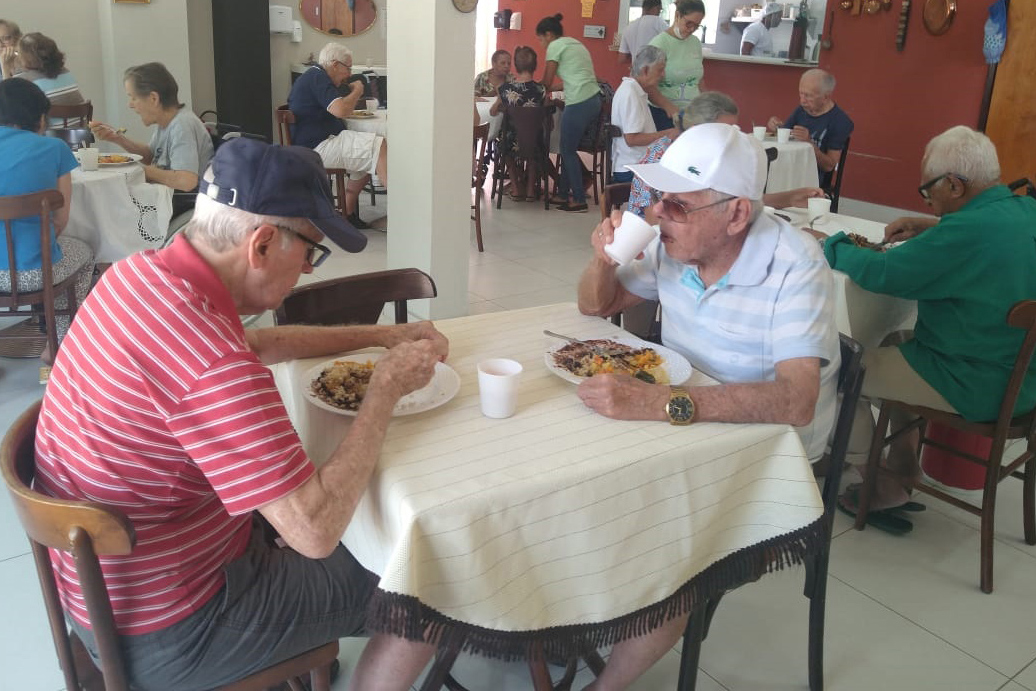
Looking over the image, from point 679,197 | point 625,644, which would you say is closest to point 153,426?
point 625,644

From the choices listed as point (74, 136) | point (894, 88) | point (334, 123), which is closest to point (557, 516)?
point (74, 136)

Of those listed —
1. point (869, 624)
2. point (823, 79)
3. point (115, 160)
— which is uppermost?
point (823, 79)

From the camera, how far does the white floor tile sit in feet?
6.80

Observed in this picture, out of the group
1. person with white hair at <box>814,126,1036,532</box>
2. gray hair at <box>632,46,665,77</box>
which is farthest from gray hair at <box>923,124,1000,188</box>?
gray hair at <box>632,46,665,77</box>

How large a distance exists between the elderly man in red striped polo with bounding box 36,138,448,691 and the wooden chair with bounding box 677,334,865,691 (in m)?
0.51

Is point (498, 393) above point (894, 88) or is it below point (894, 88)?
below

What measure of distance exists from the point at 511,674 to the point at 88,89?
6121mm

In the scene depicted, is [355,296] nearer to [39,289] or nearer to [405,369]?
[405,369]

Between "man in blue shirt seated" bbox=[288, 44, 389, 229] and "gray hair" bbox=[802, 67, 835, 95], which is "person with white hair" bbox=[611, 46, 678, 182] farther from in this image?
"man in blue shirt seated" bbox=[288, 44, 389, 229]

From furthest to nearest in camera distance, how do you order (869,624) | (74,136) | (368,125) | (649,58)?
1. (368,125)
2. (649,58)
3. (74,136)
4. (869,624)

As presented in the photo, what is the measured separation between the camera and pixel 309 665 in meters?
1.31

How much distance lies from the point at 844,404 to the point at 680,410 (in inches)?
16.8

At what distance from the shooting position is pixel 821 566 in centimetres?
174

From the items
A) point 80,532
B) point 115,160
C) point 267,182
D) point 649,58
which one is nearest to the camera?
point 80,532
